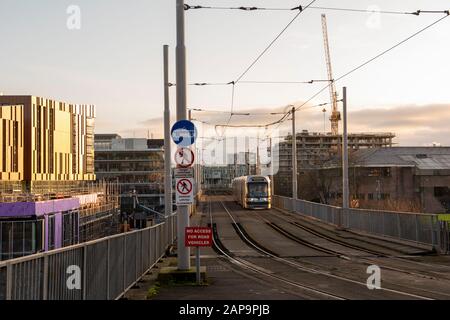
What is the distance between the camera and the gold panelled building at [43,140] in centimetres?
5628

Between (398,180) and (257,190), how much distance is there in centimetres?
3814

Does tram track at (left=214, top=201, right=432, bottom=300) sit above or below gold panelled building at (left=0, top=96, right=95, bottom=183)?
below

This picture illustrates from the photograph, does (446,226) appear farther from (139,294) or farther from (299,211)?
(299,211)

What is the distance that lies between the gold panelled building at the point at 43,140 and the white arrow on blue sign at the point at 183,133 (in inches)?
1716

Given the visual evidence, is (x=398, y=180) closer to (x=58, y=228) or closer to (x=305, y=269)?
(x=58, y=228)

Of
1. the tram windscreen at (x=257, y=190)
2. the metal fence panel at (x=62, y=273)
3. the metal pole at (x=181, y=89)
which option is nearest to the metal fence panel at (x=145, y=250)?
the metal pole at (x=181, y=89)

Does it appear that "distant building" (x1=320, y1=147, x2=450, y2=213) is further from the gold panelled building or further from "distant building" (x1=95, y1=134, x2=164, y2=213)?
"distant building" (x1=95, y1=134, x2=164, y2=213)

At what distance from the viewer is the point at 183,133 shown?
13844 millimetres

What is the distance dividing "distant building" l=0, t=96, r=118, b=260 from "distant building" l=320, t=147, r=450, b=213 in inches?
1341

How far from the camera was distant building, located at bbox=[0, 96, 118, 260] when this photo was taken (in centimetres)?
4178

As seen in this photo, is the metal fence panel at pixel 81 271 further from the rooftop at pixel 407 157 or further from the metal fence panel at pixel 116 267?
the rooftop at pixel 407 157

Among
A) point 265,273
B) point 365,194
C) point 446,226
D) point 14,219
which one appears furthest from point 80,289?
point 365,194

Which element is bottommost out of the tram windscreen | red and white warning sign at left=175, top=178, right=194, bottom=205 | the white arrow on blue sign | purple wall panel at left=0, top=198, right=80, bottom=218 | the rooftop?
purple wall panel at left=0, top=198, right=80, bottom=218

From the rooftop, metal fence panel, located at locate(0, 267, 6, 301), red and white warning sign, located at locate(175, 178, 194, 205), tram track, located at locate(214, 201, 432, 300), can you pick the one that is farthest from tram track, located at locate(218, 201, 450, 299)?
the rooftop
